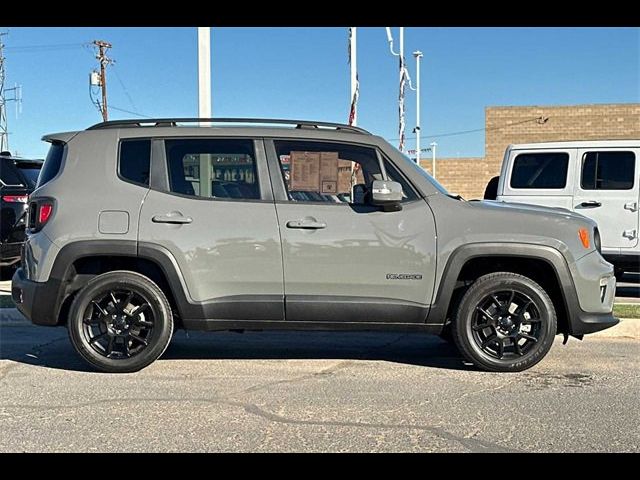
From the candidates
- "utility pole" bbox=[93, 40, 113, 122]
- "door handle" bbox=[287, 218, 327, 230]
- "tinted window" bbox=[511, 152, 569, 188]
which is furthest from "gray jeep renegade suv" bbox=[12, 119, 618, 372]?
"utility pole" bbox=[93, 40, 113, 122]

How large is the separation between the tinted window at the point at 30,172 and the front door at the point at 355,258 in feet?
20.0

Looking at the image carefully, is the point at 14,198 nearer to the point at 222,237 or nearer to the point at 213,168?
the point at 213,168

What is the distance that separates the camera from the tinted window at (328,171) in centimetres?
542

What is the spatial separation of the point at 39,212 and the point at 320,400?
109 inches

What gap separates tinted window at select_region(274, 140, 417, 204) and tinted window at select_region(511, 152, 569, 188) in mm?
4495

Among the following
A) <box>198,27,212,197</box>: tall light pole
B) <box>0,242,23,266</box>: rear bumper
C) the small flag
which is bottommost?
<box>0,242,23,266</box>: rear bumper

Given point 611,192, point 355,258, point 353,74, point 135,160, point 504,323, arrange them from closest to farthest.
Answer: point 355,258
point 504,323
point 135,160
point 611,192
point 353,74

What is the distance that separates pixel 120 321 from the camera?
543 centimetres

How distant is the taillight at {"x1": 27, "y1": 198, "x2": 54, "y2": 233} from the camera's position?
5367mm

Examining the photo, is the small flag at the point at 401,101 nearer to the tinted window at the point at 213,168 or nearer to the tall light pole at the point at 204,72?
the tall light pole at the point at 204,72

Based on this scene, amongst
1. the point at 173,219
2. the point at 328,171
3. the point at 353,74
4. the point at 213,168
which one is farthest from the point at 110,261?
the point at 353,74

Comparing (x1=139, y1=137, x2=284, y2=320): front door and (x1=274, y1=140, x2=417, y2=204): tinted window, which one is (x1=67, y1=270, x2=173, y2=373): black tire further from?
(x1=274, y1=140, x2=417, y2=204): tinted window

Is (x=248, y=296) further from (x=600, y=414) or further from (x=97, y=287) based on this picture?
(x=600, y=414)
